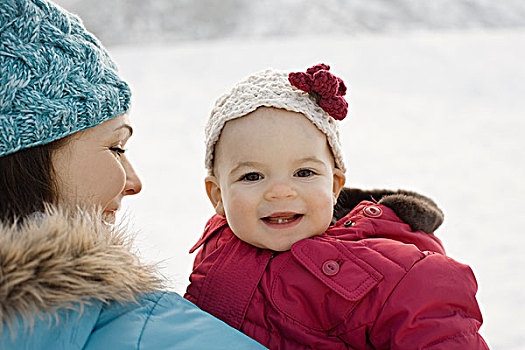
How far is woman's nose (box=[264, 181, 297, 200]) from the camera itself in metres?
1.36

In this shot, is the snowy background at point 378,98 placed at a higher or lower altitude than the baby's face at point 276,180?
higher

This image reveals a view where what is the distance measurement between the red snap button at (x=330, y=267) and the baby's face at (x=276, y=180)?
107 millimetres

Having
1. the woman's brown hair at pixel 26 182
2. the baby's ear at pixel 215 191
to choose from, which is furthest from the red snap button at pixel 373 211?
the woman's brown hair at pixel 26 182

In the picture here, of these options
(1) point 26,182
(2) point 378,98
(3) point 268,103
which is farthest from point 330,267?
(2) point 378,98

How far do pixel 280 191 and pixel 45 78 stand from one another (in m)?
0.53

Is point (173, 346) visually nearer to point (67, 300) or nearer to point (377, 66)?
point (67, 300)

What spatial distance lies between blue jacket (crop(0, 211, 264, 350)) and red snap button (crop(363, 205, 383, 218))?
19.8 inches

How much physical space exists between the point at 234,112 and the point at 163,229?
92.7 inches

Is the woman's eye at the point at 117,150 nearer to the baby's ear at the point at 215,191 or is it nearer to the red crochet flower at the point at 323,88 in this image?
the baby's ear at the point at 215,191

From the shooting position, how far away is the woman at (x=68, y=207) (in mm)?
964

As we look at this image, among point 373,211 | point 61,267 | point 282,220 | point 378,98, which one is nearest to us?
point 61,267

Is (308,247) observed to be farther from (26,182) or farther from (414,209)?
(26,182)

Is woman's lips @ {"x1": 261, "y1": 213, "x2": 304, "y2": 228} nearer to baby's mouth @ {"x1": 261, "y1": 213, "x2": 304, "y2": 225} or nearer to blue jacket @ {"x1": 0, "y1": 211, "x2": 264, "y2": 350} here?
baby's mouth @ {"x1": 261, "y1": 213, "x2": 304, "y2": 225}

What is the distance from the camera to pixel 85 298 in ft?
3.29
